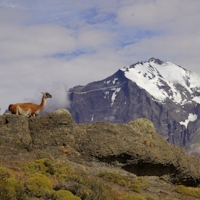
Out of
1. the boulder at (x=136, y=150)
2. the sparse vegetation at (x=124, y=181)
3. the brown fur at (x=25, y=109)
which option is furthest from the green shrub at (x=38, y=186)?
the brown fur at (x=25, y=109)

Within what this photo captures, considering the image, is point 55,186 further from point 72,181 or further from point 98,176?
point 98,176

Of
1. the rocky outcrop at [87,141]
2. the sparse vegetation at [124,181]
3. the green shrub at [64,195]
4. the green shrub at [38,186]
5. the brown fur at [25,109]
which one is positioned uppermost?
the brown fur at [25,109]

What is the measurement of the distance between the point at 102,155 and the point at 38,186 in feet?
35.0

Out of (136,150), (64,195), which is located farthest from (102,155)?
(64,195)

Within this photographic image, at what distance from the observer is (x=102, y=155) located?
28703mm

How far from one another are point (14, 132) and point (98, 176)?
6463mm

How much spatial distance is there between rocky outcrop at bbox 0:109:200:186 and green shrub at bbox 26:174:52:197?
Answer: 804cm

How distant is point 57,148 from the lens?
28500mm

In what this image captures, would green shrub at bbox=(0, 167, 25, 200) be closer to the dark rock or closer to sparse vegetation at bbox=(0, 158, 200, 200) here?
sparse vegetation at bbox=(0, 158, 200, 200)

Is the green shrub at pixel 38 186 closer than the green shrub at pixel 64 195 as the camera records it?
No

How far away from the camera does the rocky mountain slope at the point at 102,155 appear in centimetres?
2328

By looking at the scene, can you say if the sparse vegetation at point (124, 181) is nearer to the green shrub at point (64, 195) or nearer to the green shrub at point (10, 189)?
the green shrub at point (64, 195)

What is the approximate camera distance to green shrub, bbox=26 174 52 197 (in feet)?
58.7

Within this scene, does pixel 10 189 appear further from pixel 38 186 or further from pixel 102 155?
pixel 102 155
